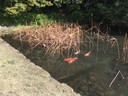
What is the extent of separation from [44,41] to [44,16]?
11.0ft

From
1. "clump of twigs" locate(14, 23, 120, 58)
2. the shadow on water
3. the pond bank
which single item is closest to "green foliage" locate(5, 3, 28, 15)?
"clump of twigs" locate(14, 23, 120, 58)

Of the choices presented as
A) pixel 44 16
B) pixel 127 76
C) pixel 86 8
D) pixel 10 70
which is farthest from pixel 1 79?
pixel 86 8

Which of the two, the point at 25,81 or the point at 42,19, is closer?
the point at 25,81

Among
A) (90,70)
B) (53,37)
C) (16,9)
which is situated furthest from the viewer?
(16,9)

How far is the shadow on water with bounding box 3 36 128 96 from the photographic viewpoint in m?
7.77

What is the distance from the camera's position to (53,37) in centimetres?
1109

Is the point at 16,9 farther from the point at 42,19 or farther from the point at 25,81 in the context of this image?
the point at 25,81

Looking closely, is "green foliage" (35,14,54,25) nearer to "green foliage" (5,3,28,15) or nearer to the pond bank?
"green foliage" (5,3,28,15)

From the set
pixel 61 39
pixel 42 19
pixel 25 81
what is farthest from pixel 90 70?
pixel 42 19

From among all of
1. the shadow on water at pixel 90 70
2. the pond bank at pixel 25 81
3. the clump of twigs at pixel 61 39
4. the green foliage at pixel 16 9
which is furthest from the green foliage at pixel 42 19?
the pond bank at pixel 25 81

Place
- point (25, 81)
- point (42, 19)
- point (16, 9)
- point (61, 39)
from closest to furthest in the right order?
1. point (25, 81)
2. point (61, 39)
3. point (16, 9)
4. point (42, 19)

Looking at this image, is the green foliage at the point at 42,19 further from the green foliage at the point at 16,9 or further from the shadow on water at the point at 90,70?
the shadow on water at the point at 90,70

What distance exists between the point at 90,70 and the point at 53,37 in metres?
2.65

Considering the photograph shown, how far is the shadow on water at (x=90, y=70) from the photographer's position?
306 inches
